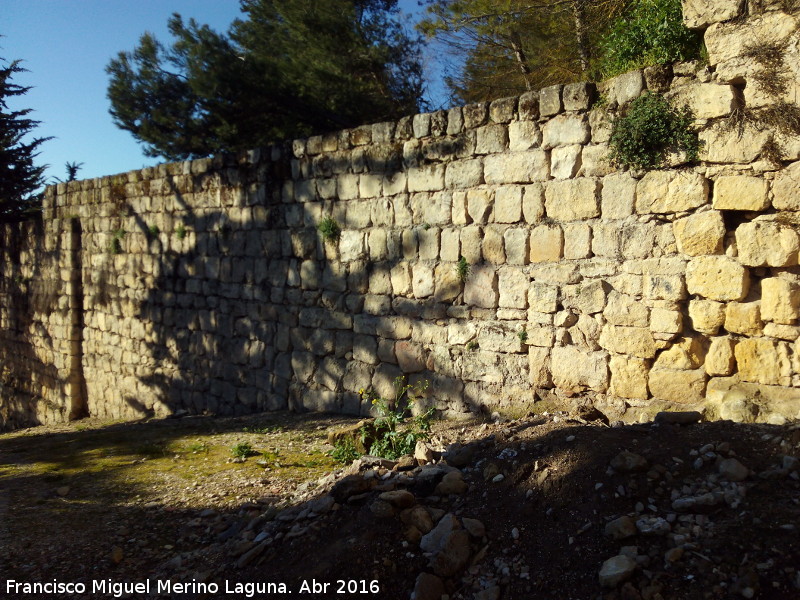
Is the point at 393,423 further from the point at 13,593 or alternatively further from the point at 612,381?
the point at 13,593

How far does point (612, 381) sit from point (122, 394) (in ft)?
26.5

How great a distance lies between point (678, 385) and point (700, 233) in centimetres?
109

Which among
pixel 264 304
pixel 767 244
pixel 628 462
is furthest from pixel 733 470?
pixel 264 304

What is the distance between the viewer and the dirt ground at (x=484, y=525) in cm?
304

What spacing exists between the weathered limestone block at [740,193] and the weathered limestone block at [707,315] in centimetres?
66

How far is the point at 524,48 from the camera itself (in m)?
11.5

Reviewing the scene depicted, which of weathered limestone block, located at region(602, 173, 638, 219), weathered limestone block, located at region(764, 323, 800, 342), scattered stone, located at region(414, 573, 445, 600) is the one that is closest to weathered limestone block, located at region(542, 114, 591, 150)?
weathered limestone block, located at region(602, 173, 638, 219)

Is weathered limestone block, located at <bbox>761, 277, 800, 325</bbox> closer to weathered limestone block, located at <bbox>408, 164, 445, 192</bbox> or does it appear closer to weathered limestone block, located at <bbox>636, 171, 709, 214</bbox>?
weathered limestone block, located at <bbox>636, 171, 709, 214</bbox>

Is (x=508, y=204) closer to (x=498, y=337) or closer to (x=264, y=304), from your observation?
(x=498, y=337)

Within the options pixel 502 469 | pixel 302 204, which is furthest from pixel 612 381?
pixel 302 204

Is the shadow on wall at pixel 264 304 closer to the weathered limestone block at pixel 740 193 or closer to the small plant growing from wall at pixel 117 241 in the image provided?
the small plant growing from wall at pixel 117 241

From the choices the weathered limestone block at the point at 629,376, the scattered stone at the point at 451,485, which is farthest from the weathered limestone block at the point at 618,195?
the scattered stone at the point at 451,485

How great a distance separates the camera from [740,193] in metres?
4.59

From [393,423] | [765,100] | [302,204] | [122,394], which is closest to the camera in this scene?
[765,100]
